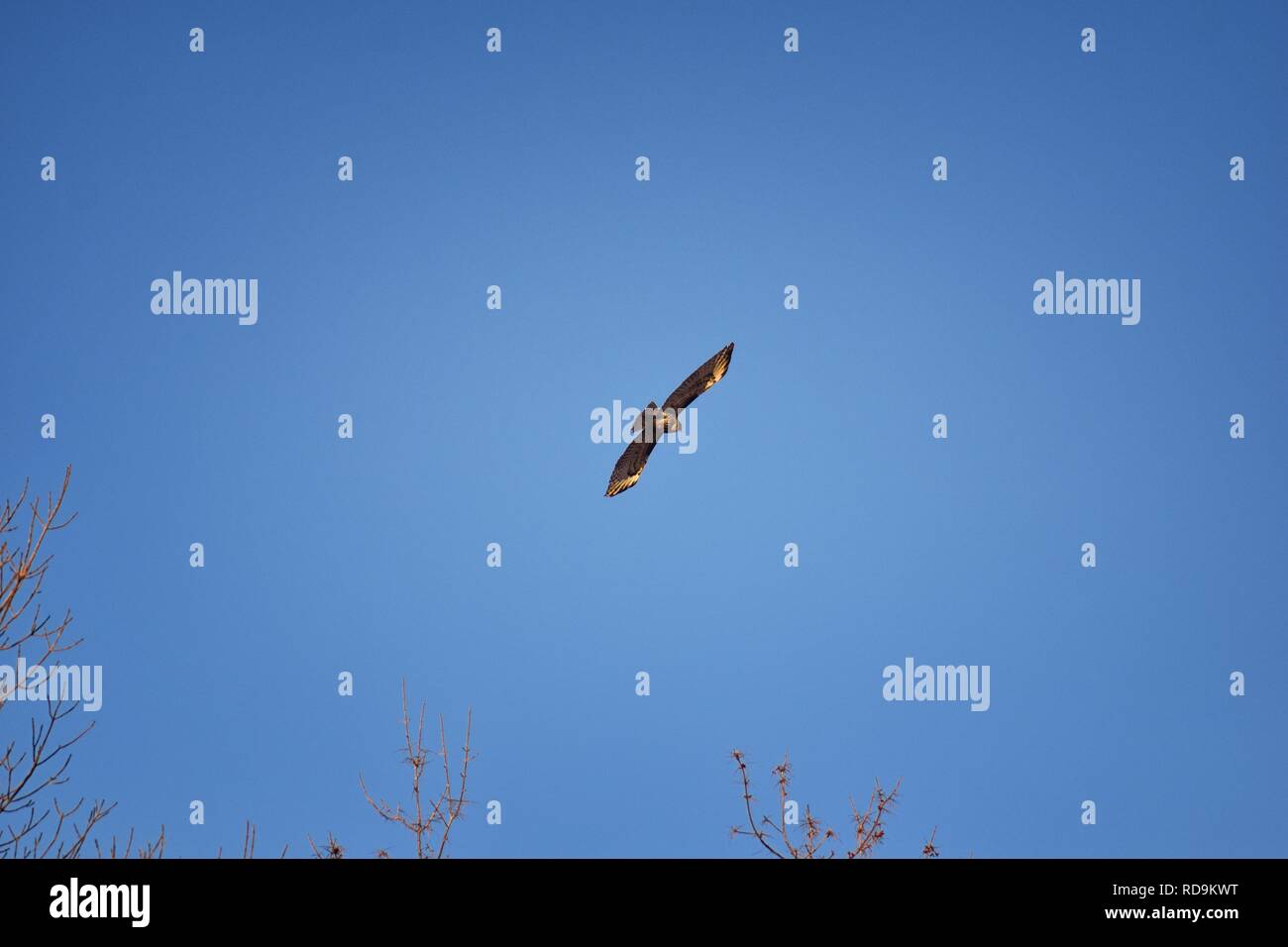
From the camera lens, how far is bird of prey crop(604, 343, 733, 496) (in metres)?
14.9

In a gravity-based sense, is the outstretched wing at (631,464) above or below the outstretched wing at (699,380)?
below

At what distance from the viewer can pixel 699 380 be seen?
51.3ft

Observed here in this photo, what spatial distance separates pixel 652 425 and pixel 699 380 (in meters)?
1.10

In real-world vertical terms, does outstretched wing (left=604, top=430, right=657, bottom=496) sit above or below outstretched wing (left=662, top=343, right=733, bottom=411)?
below

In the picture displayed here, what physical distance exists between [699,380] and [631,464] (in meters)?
1.60

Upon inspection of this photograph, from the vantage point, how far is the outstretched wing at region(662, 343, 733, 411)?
598 inches

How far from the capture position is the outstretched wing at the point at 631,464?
48.6 ft

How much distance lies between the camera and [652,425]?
15086mm

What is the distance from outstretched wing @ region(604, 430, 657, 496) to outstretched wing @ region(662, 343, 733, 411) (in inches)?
23.3

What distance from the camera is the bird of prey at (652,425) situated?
49.0 feet
